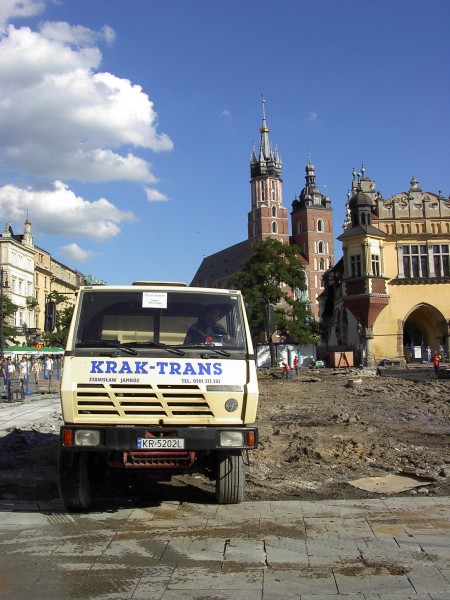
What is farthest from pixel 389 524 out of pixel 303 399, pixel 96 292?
pixel 303 399

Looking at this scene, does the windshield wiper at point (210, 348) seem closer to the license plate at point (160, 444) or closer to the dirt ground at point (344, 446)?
the license plate at point (160, 444)

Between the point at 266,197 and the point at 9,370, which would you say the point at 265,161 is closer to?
the point at 266,197

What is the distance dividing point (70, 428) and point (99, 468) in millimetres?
1368

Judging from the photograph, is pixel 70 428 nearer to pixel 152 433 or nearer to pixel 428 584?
pixel 152 433

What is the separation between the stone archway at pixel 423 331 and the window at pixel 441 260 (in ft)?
10.4

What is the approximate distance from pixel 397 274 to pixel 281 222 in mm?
90038

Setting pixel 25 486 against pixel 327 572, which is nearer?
pixel 327 572

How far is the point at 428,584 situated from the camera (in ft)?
16.8

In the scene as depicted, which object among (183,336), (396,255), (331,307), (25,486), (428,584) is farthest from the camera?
(331,307)

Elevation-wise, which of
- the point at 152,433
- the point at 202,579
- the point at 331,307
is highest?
the point at 331,307

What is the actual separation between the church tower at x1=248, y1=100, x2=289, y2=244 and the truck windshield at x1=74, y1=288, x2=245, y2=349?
12834 cm

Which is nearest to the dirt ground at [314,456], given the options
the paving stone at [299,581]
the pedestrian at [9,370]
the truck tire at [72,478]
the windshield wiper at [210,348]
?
the truck tire at [72,478]

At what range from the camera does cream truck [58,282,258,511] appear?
7.11m

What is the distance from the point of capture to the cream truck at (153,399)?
7105 millimetres
